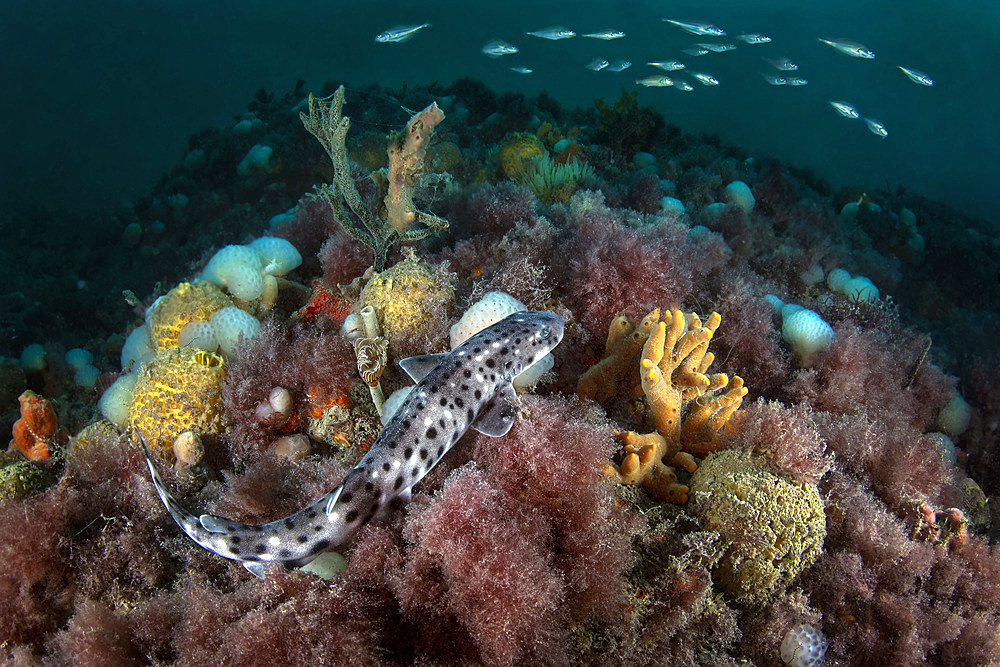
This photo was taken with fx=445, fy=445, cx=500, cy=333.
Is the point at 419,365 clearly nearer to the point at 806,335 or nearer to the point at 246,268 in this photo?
the point at 246,268

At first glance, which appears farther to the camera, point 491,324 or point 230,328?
point 230,328

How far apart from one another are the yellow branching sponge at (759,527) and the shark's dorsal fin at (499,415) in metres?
1.26

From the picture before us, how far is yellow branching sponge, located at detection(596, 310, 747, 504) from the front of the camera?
9.52 feet

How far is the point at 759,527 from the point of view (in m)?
2.53

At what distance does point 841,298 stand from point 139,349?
8983 mm

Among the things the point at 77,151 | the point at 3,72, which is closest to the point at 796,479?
the point at 77,151

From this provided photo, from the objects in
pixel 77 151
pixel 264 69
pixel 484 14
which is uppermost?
pixel 484 14

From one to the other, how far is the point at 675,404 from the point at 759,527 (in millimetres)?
880

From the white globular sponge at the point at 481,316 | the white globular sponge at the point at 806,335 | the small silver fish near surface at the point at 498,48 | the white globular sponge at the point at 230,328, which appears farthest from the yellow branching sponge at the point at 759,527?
the small silver fish near surface at the point at 498,48

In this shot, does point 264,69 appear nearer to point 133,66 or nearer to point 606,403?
point 133,66

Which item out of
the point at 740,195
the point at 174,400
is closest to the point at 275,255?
the point at 174,400

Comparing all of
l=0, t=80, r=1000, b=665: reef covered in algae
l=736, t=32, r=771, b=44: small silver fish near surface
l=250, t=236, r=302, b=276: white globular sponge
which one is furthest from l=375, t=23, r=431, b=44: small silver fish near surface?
l=736, t=32, r=771, b=44: small silver fish near surface

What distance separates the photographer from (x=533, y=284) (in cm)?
415

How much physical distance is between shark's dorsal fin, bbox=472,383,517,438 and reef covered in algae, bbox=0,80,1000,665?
0.12 meters
